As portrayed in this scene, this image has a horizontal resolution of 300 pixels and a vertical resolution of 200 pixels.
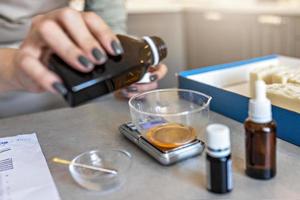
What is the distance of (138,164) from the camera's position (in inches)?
26.5

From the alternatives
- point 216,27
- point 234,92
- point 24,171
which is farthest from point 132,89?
point 216,27

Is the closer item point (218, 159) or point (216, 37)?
point (218, 159)

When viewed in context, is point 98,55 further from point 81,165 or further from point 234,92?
point 234,92

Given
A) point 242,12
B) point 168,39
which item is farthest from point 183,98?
point 168,39

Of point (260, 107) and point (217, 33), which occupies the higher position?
point (260, 107)

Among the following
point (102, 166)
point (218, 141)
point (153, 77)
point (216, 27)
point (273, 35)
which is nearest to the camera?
point (218, 141)

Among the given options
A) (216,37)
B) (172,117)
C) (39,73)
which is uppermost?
(39,73)

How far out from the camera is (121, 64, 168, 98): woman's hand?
0.91 metres

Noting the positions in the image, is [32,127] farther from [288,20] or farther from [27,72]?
[288,20]

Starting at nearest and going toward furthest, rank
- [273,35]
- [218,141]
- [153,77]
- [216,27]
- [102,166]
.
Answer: [218,141] → [102,166] → [153,77] → [273,35] → [216,27]

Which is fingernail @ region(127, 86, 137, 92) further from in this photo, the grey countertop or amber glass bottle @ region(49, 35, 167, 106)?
amber glass bottle @ region(49, 35, 167, 106)

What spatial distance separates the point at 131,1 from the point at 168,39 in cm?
35

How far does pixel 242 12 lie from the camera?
2.25m

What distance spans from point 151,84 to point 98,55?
39 centimetres
